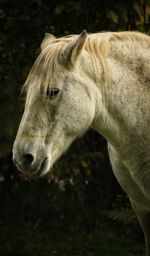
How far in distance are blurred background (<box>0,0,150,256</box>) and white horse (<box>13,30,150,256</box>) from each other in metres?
1.77

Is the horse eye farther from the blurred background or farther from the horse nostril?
the blurred background

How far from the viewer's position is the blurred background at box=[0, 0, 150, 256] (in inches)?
249

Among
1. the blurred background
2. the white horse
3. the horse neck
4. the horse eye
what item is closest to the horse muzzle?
the white horse

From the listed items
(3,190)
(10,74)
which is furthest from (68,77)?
(3,190)

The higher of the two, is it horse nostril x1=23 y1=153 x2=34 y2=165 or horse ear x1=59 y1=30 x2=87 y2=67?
horse ear x1=59 y1=30 x2=87 y2=67

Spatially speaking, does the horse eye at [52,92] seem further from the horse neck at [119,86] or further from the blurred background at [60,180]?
the blurred background at [60,180]

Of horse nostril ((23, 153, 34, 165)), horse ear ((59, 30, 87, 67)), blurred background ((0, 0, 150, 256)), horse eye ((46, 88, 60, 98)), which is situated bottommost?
blurred background ((0, 0, 150, 256))

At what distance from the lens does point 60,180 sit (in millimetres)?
7016

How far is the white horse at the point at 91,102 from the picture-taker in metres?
3.97

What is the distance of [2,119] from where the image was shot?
5.95 metres

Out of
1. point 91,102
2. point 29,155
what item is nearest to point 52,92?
point 91,102

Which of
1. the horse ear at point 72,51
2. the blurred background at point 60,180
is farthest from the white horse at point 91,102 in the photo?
the blurred background at point 60,180

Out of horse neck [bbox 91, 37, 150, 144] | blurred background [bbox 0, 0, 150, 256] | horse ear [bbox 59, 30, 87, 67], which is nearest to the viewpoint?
horse ear [bbox 59, 30, 87, 67]

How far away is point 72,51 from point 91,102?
342 mm
